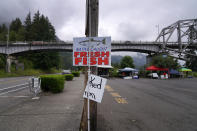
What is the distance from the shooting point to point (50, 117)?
11.1 feet

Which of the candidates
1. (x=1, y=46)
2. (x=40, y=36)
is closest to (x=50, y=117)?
(x=1, y=46)

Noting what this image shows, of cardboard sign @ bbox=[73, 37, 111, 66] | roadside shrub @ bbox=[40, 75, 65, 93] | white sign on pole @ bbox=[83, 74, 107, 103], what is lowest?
roadside shrub @ bbox=[40, 75, 65, 93]

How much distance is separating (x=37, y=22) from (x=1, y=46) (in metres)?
21.8

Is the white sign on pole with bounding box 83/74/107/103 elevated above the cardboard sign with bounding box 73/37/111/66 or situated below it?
below

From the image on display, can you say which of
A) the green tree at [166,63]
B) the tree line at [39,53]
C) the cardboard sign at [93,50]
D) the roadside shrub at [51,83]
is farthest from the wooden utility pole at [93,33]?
the tree line at [39,53]

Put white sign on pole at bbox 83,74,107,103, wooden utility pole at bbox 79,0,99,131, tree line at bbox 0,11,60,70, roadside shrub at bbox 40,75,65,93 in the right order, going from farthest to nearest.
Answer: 1. tree line at bbox 0,11,60,70
2. roadside shrub at bbox 40,75,65,93
3. wooden utility pole at bbox 79,0,99,131
4. white sign on pole at bbox 83,74,107,103

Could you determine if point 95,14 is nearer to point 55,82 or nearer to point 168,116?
point 168,116

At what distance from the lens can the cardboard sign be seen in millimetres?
2326

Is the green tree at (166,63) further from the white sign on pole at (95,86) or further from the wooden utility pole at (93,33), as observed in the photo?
the white sign on pole at (95,86)

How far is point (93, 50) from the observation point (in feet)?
7.84

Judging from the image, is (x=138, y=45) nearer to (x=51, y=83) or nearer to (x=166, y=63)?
(x=166, y=63)

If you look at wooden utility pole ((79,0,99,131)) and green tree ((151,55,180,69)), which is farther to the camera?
green tree ((151,55,180,69))

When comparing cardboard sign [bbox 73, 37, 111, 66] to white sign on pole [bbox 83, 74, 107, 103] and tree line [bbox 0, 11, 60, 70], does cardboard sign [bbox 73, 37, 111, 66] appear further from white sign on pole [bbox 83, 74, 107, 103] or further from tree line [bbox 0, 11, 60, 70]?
tree line [bbox 0, 11, 60, 70]

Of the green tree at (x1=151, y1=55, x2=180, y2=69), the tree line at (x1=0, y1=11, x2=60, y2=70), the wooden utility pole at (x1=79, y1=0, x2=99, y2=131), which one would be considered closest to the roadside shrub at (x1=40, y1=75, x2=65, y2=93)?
the wooden utility pole at (x1=79, y1=0, x2=99, y2=131)
